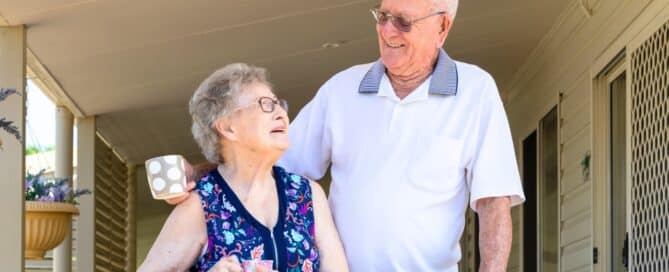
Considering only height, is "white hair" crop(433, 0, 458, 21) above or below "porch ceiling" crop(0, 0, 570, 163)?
below

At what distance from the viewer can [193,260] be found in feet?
8.18

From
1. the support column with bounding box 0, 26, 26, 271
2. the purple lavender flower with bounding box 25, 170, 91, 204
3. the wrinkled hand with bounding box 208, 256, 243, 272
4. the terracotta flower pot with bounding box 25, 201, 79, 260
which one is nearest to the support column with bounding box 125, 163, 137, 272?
the purple lavender flower with bounding box 25, 170, 91, 204

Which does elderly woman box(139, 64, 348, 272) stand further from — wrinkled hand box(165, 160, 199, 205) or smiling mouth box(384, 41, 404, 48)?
smiling mouth box(384, 41, 404, 48)

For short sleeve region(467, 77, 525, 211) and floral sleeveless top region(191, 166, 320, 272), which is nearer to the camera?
floral sleeveless top region(191, 166, 320, 272)

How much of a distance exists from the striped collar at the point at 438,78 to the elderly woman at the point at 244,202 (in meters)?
0.32

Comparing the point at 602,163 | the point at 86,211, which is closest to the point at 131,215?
the point at 86,211

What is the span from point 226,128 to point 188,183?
Result: 14 centimetres

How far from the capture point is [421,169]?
2.74 m

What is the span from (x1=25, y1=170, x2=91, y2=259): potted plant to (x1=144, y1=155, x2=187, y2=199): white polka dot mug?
4.53 m

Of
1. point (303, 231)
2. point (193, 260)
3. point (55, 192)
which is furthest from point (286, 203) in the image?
point (55, 192)

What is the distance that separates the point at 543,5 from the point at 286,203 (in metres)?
4.18

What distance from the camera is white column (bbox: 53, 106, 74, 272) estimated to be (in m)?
8.15

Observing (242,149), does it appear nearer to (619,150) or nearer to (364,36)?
(619,150)

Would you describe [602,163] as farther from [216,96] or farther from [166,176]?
[166,176]
